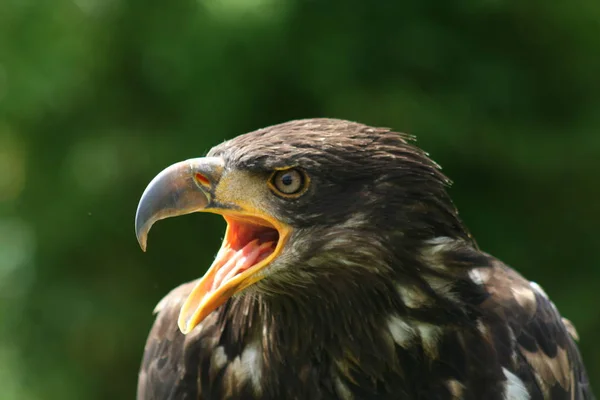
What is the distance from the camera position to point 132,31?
20.3ft

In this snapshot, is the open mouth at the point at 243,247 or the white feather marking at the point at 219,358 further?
the white feather marking at the point at 219,358

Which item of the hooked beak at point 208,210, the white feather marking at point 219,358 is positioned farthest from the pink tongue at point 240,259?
the white feather marking at point 219,358

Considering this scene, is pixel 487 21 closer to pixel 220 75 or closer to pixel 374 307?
pixel 220 75

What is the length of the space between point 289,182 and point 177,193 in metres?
0.33

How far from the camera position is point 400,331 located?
3.05 m

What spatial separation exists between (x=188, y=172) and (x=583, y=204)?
13.7 feet

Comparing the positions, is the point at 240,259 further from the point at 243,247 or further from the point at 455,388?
the point at 455,388

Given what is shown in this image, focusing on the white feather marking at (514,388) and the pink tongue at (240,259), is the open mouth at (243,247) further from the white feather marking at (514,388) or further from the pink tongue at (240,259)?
the white feather marking at (514,388)

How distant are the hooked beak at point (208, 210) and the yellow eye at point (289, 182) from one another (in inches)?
2.9

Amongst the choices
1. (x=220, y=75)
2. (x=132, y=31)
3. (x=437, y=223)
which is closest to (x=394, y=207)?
(x=437, y=223)

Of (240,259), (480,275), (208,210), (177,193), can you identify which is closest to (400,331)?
(480,275)

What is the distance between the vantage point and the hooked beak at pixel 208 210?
2828 millimetres

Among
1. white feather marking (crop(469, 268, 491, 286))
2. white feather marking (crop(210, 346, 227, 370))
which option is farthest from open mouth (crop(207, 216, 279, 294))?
white feather marking (crop(469, 268, 491, 286))

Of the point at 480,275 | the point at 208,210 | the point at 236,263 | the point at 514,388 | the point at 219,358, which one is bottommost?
the point at 514,388
